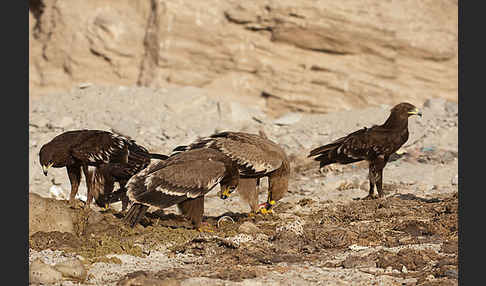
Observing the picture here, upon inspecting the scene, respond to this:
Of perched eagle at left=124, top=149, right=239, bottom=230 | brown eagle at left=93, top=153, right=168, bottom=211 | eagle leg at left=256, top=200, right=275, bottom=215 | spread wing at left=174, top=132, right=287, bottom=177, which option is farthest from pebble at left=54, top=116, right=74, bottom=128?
perched eagle at left=124, top=149, right=239, bottom=230

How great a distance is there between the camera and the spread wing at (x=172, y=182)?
865 centimetres

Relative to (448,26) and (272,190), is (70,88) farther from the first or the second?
(272,190)

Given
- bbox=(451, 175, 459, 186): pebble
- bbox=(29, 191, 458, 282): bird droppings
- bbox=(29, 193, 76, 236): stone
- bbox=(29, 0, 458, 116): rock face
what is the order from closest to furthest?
bbox=(29, 191, 458, 282): bird droppings, bbox=(29, 193, 76, 236): stone, bbox=(451, 175, 459, 186): pebble, bbox=(29, 0, 458, 116): rock face

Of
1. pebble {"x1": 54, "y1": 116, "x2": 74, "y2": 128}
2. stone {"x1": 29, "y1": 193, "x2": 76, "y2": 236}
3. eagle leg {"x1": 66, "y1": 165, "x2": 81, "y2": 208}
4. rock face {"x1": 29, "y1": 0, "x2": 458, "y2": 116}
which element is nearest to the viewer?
stone {"x1": 29, "y1": 193, "x2": 76, "y2": 236}

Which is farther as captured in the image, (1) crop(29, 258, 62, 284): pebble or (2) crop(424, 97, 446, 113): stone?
(2) crop(424, 97, 446, 113): stone

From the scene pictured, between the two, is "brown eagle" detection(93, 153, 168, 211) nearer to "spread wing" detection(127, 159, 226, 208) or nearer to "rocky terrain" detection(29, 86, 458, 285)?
"rocky terrain" detection(29, 86, 458, 285)

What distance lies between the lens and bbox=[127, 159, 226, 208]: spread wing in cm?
A: 865

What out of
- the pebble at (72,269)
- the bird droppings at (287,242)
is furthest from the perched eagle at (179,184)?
the pebble at (72,269)

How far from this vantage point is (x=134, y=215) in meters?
8.70

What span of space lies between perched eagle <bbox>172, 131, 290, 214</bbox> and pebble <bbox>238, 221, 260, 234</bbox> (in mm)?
522

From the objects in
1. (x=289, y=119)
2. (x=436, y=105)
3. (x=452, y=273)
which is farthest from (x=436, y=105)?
(x=452, y=273)

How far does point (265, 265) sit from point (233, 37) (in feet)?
54.4

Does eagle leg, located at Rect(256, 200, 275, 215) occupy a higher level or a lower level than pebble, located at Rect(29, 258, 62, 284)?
lower

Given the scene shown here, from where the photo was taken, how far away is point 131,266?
7348 millimetres
